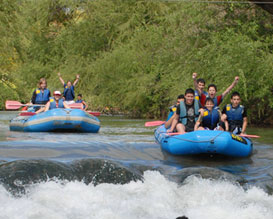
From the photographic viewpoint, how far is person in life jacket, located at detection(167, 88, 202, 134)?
8586 mm

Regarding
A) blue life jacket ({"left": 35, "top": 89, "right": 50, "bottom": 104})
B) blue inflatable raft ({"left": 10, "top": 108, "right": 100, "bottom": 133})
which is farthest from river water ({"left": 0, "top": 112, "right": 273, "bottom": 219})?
blue life jacket ({"left": 35, "top": 89, "right": 50, "bottom": 104})

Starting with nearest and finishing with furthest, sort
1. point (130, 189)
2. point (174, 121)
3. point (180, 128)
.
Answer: point (130, 189) → point (180, 128) → point (174, 121)

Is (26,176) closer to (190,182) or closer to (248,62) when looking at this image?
A: (190,182)

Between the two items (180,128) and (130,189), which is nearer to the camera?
(130,189)

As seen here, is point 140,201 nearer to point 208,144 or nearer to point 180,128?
point 208,144

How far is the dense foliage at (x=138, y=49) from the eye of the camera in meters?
14.0

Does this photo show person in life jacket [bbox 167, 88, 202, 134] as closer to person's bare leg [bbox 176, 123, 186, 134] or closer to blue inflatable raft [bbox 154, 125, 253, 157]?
person's bare leg [bbox 176, 123, 186, 134]

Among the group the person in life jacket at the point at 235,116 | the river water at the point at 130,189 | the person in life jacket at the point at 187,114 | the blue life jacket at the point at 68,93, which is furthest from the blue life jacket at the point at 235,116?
the blue life jacket at the point at 68,93

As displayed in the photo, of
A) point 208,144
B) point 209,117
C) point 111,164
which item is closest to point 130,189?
point 111,164

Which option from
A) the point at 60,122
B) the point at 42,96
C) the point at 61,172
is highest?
the point at 42,96

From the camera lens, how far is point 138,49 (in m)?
21.0

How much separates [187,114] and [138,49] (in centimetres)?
1265

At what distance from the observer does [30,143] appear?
8930 mm

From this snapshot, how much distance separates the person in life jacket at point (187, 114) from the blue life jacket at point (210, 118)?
175 mm
